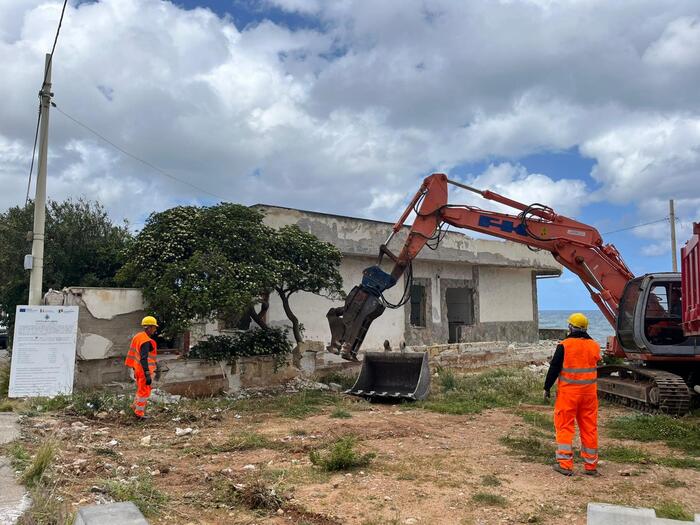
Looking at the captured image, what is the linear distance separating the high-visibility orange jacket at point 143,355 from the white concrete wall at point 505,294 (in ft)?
44.9

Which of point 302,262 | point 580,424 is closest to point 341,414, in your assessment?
point 580,424

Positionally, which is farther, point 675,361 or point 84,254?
point 84,254

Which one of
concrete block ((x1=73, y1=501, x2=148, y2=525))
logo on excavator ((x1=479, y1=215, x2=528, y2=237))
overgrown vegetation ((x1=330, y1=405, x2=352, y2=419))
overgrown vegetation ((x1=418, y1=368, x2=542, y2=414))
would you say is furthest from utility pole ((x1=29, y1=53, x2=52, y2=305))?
concrete block ((x1=73, y1=501, x2=148, y2=525))

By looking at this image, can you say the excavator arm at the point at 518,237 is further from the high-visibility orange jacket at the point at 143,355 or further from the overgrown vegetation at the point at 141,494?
the overgrown vegetation at the point at 141,494

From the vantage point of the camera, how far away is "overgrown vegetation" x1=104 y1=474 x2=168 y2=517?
481 centimetres

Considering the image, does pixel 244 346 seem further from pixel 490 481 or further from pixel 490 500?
pixel 490 500

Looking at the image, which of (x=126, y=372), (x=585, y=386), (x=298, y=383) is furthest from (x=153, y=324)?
(x=585, y=386)

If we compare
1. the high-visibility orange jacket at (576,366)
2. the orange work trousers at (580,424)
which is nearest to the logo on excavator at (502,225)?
the high-visibility orange jacket at (576,366)

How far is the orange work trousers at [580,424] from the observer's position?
6.18 meters

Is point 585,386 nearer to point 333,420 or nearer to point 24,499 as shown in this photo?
point 333,420

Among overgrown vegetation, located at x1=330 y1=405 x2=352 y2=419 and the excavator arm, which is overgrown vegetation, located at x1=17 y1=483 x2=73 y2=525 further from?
the excavator arm

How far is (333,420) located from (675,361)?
20.0 feet

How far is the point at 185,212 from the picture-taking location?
12242 mm

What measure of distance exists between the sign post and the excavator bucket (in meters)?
5.13
